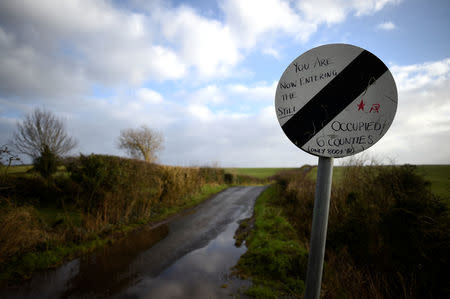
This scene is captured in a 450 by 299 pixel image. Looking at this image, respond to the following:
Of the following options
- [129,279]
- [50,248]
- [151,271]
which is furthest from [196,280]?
[50,248]

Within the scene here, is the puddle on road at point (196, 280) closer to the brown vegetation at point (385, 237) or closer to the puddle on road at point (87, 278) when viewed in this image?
the puddle on road at point (87, 278)

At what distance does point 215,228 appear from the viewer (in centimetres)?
802

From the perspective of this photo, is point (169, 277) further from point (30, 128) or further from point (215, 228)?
point (30, 128)

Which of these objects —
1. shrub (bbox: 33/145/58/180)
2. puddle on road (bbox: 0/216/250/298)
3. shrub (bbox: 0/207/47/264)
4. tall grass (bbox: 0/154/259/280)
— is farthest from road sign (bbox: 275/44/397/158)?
shrub (bbox: 33/145/58/180)

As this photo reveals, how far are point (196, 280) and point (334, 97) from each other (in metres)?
4.79

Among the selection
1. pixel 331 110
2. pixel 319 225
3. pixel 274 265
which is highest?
pixel 331 110

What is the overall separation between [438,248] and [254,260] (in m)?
3.59

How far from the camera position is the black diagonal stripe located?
122 cm

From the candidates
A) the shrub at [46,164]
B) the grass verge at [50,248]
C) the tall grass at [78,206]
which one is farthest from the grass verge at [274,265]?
the shrub at [46,164]

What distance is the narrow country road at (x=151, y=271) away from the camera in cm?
389

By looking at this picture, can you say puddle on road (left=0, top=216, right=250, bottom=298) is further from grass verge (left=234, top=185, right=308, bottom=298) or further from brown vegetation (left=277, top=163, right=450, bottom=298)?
brown vegetation (left=277, top=163, right=450, bottom=298)

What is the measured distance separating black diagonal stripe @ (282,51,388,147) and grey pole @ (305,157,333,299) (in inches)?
9.8

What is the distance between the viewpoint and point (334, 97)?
1.28 m

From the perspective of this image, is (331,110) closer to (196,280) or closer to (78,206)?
(196,280)
